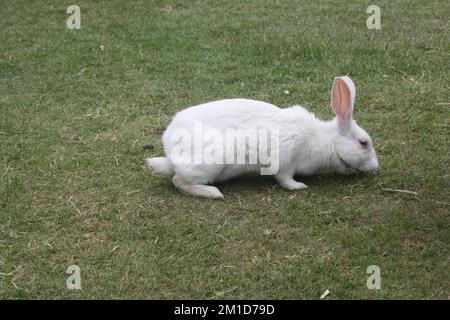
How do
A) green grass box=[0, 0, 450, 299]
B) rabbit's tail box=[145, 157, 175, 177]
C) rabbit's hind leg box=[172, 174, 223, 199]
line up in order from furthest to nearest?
1. rabbit's tail box=[145, 157, 175, 177]
2. rabbit's hind leg box=[172, 174, 223, 199]
3. green grass box=[0, 0, 450, 299]

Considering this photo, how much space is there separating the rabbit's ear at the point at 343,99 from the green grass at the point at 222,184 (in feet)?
1.19

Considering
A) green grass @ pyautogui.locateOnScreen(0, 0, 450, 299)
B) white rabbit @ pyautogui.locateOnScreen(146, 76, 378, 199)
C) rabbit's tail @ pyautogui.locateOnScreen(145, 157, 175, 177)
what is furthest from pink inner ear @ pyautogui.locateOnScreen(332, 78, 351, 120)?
rabbit's tail @ pyautogui.locateOnScreen(145, 157, 175, 177)

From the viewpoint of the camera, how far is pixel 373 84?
580 cm

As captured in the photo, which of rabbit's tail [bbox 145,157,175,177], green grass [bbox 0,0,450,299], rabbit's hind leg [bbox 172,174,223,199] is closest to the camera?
green grass [bbox 0,0,450,299]

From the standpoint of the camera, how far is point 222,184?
4.31 meters

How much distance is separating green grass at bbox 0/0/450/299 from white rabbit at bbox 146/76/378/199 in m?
0.10

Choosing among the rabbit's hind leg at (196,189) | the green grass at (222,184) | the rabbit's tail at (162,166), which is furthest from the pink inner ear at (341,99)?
the rabbit's tail at (162,166)

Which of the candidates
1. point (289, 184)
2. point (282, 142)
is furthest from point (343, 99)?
point (289, 184)

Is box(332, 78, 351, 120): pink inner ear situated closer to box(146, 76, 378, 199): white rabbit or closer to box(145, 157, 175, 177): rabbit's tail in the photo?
box(146, 76, 378, 199): white rabbit

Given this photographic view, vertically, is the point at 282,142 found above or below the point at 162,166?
above

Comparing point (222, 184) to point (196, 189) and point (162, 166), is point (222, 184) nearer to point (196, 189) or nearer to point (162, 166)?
point (196, 189)

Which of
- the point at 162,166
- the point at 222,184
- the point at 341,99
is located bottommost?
the point at 222,184

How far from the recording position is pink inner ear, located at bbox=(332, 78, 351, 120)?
4.16 meters

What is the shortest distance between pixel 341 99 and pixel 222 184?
2.79 feet
